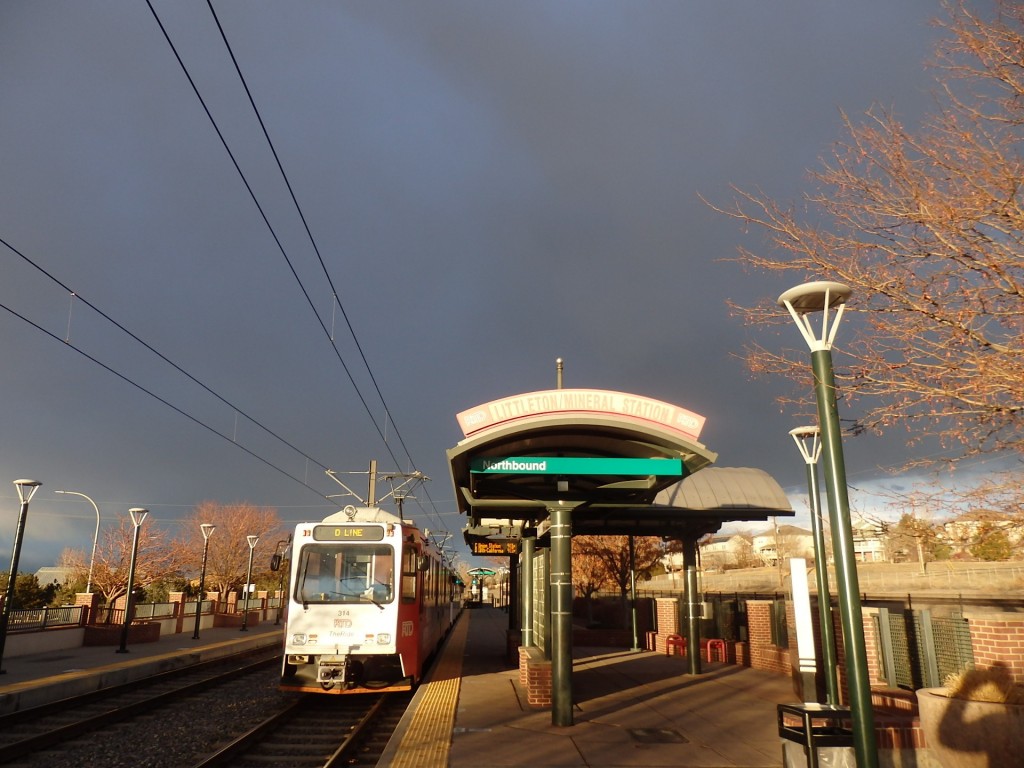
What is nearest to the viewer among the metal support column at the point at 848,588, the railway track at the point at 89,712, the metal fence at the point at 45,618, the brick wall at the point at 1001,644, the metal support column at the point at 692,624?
the metal support column at the point at 848,588

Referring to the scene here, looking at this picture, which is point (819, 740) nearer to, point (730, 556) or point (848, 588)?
point (848, 588)

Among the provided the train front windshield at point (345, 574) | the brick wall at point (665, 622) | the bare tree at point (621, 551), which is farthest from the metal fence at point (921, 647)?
the bare tree at point (621, 551)

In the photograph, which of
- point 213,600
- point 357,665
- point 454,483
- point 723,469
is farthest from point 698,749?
point 213,600

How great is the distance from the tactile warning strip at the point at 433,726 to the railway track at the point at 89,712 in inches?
184

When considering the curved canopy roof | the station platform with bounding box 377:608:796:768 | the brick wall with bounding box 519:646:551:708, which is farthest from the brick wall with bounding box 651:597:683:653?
the brick wall with bounding box 519:646:551:708

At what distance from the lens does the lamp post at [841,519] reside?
17.4 feet

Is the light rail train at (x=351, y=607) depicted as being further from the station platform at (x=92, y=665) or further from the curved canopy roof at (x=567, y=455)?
the station platform at (x=92, y=665)

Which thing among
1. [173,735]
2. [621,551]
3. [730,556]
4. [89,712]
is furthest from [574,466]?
[730,556]

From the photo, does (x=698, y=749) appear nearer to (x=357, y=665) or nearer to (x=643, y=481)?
(x=643, y=481)

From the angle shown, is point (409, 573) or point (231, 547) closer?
point (409, 573)

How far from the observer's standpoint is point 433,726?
9719 millimetres

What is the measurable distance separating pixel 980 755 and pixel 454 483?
7.19 metres

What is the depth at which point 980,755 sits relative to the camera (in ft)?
23.3

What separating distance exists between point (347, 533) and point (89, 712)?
5.18 meters
